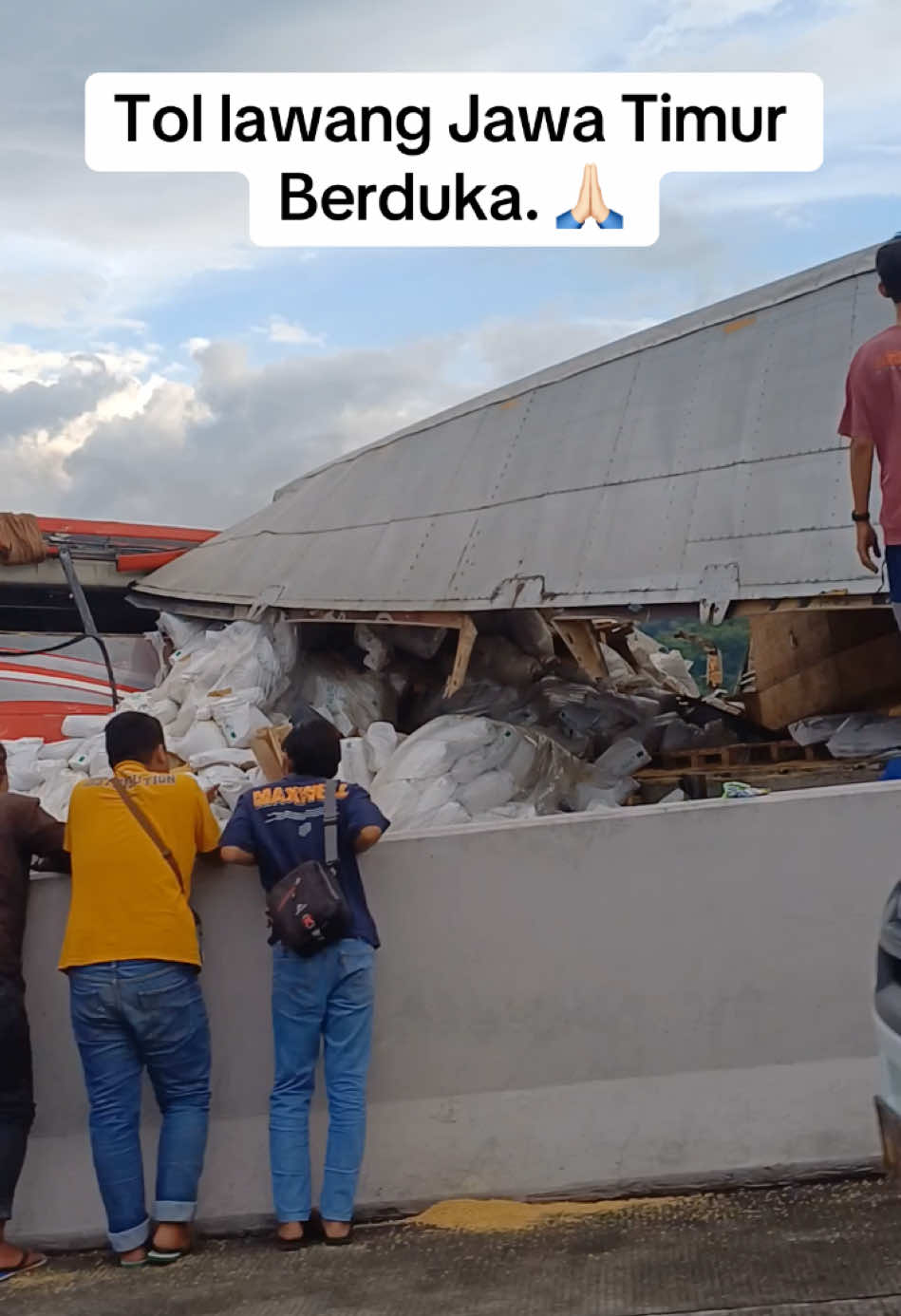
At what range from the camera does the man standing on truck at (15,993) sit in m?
4.04

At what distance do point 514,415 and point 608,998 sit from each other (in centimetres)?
764

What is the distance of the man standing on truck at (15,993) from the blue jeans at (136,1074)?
0.27m

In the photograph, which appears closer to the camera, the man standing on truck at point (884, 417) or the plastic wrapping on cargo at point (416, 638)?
the man standing on truck at point (884, 417)

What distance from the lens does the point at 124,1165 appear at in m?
3.98

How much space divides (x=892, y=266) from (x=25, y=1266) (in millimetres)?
4548

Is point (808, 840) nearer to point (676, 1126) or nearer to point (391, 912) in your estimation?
point (676, 1126)

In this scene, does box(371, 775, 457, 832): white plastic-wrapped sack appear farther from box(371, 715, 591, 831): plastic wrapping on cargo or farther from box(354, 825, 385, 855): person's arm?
box(354, 825, 385, 855): person's arm

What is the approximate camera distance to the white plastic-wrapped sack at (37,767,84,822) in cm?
909

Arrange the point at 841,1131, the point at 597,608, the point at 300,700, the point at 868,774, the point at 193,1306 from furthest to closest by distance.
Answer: the point at 300,700
the point at 597,608
the point at 868,774
the point at 841,1131
the point at 193,1306

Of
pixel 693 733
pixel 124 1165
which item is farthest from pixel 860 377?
pixel 693 733

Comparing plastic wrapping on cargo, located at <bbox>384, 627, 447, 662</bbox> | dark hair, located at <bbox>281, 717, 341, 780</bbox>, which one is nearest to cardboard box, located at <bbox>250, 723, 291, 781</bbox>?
dark hair, located at <bbox>281, 717, 341, 780</bbox>

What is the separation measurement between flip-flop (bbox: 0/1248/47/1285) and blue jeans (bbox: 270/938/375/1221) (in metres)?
0.82

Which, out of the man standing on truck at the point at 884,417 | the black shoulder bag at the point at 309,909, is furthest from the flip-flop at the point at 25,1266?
the man standing on truck at the point at 884,417

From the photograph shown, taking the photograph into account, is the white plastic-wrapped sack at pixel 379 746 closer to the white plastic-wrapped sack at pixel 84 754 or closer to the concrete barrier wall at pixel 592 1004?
the white plastic-wrapped sack at pixel 84 754
